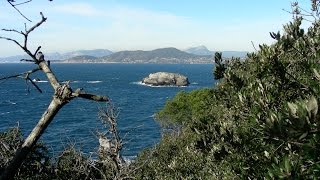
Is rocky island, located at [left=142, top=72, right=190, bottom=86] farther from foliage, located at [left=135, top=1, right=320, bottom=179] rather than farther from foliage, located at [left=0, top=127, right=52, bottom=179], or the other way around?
foliage, located at [left=135, top=1, right=320, bottom=179]

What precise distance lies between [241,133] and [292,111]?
4199 mm

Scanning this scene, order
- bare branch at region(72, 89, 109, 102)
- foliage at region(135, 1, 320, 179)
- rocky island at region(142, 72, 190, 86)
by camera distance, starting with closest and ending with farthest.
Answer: foliage at region(135, 1, 320, 179)
bare branch at region(72, 89, 109, 102)
rocky island at region(142, 72, 190, 86)

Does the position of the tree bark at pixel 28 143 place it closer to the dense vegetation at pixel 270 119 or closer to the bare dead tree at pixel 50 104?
the bare dead tree at pixel 50 104

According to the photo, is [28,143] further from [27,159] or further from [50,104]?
[27,159]

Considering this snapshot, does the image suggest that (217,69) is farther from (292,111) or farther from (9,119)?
(9,119)

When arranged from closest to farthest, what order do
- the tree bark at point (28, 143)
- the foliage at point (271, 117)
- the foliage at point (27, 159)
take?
the foliage at point (271, 117) < the tree bark at point (28, 143) < the foliage at point (27, 159)

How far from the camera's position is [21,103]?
4688 inches

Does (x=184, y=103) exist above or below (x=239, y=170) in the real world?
below

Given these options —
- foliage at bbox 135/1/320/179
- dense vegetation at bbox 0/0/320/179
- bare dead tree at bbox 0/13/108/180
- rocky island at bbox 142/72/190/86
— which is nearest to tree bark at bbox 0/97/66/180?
bare dead tree at bbox 0/13/108/180

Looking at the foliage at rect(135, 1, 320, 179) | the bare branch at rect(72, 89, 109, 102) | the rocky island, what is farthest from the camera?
the rocky island

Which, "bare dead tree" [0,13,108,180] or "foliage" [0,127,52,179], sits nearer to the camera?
"bare dead tree" [0,13,108,180]

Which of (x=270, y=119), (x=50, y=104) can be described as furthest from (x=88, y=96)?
(x=270, y=119)

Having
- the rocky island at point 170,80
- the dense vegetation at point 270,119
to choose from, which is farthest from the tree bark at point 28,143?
the rocky island at point 170,80

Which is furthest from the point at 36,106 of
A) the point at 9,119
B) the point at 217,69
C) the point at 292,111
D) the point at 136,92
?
the point at 292,111
